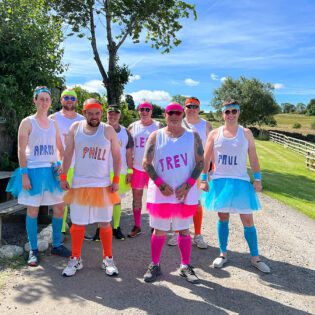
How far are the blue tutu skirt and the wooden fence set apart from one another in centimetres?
1652

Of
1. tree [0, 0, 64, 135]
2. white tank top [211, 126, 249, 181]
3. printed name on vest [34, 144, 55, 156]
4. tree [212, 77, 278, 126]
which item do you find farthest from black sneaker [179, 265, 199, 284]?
tree [212, 77, 278, 126]

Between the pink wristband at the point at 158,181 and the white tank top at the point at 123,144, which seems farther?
the white tank top at the point at 123,144

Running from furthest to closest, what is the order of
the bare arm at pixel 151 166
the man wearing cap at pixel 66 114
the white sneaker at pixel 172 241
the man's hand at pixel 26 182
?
the white sneaker at pixel 172 241 → the man wearing cap at pixel 66 114 → the man's hand at pixel 26 182 → the bare arm at pixel 151 166

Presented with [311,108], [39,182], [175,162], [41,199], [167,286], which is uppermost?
[311,108]

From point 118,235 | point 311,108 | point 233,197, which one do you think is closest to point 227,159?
point 233,197

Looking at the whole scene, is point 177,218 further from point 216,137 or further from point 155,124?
point 155,124

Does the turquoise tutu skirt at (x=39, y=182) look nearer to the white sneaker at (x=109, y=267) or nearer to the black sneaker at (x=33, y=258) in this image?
the black sneaker at (x=33, y=258)

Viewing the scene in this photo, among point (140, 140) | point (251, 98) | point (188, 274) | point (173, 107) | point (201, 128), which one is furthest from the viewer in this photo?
point (251, 98)

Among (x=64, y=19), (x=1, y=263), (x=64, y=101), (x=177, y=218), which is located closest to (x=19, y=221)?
(x=1, y=263)

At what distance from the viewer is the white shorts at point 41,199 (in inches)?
176

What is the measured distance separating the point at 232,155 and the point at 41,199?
2.52m

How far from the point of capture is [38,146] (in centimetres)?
446

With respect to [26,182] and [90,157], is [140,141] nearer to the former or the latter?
[90,157]

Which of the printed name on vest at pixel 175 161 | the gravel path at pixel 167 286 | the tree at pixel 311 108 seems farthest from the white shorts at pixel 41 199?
the tree at pixel 311 108
